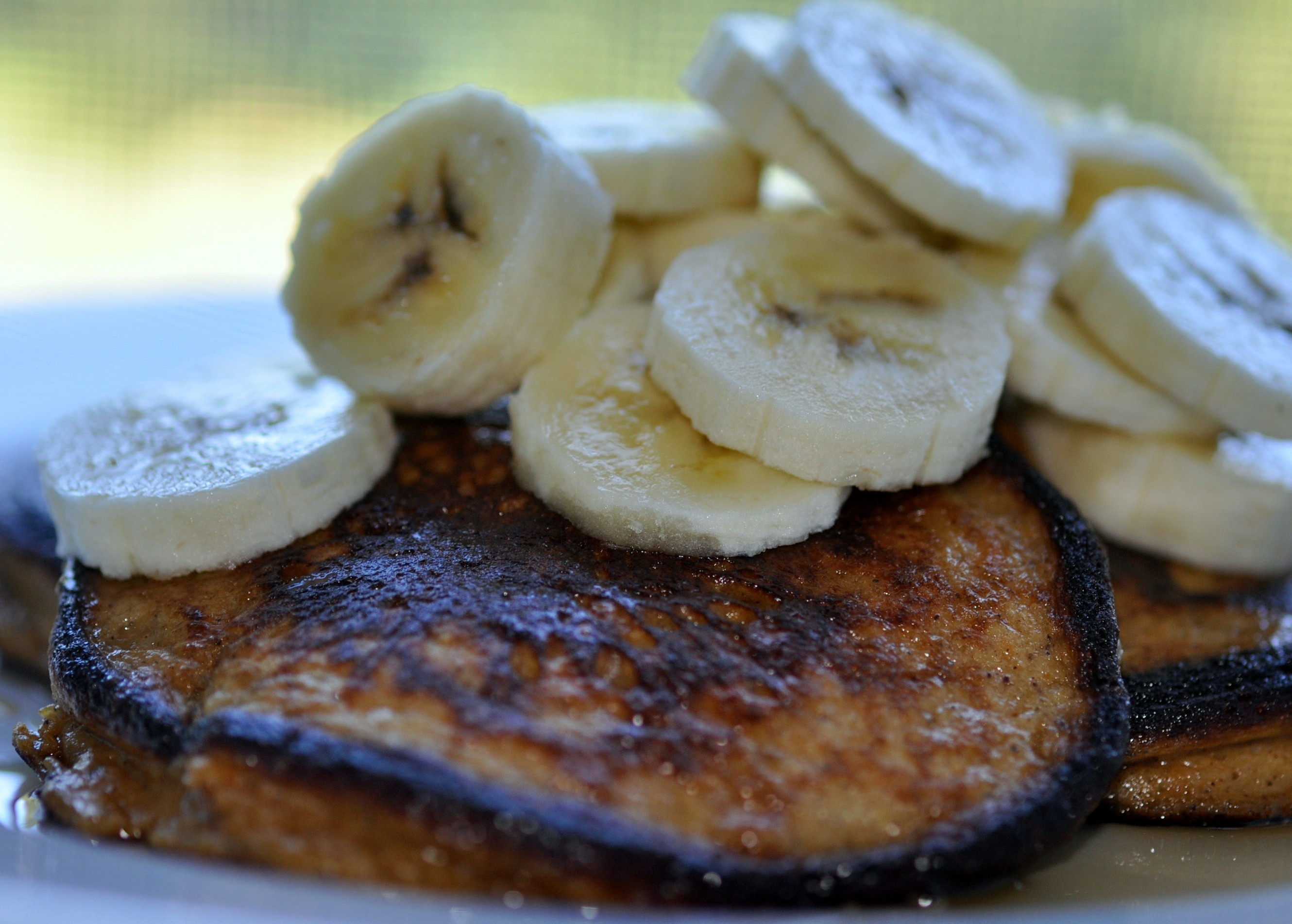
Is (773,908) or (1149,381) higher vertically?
(1149,381)

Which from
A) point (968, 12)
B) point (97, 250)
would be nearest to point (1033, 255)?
point (968, 12)

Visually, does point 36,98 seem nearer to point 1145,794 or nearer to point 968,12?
point 968,12

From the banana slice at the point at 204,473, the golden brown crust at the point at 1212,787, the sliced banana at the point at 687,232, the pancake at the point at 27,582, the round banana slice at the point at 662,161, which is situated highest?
the round banana slice at the point at 662,161

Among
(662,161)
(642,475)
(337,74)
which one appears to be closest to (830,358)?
(642,475)

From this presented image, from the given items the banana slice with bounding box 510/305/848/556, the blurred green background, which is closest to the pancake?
the banana slice with bounding box 510/305/848/556

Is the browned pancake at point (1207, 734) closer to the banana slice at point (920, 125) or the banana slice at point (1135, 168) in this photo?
the banana slice at point (920, 125)

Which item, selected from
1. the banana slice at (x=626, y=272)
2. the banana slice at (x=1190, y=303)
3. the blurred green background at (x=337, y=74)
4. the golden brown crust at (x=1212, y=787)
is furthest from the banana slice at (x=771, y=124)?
the blurred green background at (x=337, y=74)

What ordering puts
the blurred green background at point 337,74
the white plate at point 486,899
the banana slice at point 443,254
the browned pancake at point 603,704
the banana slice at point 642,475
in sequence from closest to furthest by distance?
the white plate at point 486,899, the browned pancake at point 603,704, the banana slice at point 642,475, the banana slice at point 443,254, the blurred green background at point 337,74

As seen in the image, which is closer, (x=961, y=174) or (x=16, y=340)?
(x=961, y=174)

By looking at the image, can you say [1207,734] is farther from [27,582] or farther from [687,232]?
[27,582]
